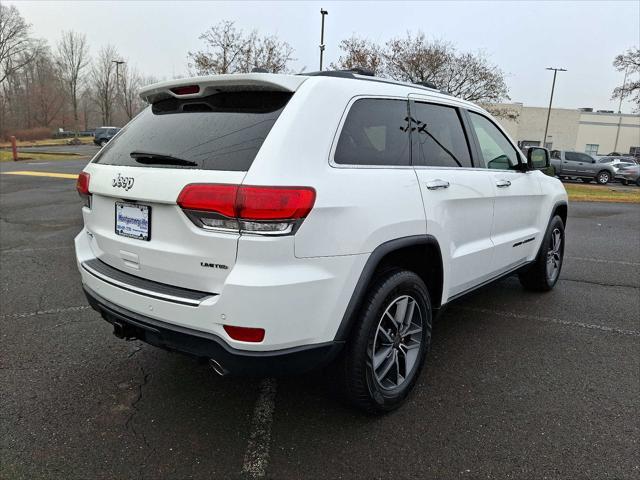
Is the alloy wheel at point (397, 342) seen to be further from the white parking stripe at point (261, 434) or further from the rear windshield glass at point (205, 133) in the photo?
the rear windshield glass at point (205, 133)

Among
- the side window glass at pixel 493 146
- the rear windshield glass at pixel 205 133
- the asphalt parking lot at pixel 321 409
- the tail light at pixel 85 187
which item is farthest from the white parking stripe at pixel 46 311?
the side window glass at pixel 493 146

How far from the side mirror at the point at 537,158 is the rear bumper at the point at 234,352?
9.74 feet

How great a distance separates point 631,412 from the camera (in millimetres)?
2816

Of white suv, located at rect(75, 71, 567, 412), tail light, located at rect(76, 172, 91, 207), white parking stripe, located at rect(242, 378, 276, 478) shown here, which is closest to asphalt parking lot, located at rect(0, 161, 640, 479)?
white parking stripe, located at rect(242, 378, 276, 478)

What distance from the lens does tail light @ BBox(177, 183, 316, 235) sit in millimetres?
2020

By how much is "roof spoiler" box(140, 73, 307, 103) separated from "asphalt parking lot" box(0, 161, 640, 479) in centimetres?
157

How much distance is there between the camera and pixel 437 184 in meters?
2.88

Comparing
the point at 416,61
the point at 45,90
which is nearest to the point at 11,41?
the point at 45,90

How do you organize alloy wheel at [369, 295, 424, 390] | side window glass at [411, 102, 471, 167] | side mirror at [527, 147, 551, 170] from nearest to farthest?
alloy wheel at [369, 295, 424, 390]
side window glass at [411, 102, 471, 167]
side mirror at [527, 147, 551, 170]

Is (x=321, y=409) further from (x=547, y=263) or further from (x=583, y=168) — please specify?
(x=583, y=168)

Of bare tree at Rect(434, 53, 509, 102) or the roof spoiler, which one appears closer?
the roof spoiler

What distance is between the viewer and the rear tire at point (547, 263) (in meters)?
4.71

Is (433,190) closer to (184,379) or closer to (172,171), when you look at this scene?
(172,171)

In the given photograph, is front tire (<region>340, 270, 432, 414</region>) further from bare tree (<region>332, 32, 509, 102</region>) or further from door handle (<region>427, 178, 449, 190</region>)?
bare tree (<region>332, 32, 509, 102</region>)
